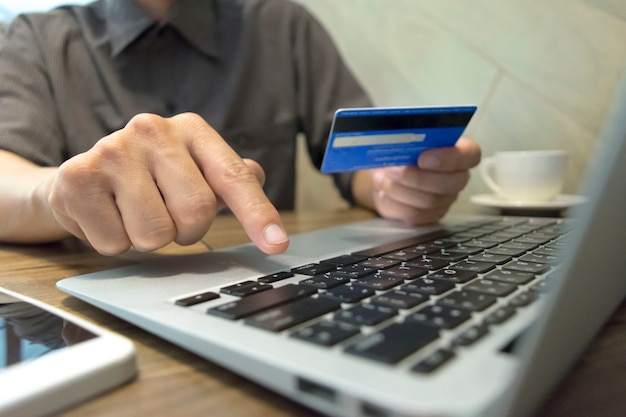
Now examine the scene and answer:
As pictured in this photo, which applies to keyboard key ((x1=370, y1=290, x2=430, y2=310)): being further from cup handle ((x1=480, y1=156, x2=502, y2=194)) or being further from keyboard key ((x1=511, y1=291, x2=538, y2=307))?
cup handle ((x1=480, y1=156, x2=502, y2=194))

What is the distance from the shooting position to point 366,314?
0.78 ft

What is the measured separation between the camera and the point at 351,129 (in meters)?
0.44

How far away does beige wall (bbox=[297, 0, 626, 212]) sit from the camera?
0.75 meters

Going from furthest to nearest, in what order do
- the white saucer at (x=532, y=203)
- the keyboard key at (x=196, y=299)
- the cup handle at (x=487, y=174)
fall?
the cup handle at (x=487, y=174) < the white saucer at (x=532, y=203) < the keyboard key at (x=196, y=299)

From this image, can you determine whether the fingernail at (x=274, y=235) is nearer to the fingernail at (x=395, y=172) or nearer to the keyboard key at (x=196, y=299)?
the keyboard key at (x=196, y=299)

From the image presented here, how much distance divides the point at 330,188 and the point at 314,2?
450 mm

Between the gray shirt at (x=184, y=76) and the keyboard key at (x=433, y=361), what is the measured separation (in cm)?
67

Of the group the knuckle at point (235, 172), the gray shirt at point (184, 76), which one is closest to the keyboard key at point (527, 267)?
the knuckle at point (235, 172)

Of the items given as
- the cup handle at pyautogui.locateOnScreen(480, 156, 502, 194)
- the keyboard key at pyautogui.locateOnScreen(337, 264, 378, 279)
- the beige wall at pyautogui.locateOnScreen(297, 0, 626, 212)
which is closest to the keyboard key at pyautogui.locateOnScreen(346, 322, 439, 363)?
the keyboard key at pyautogui.locateOnScreen(337, 264, 378, 279)

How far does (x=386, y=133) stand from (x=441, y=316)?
0.87 feet

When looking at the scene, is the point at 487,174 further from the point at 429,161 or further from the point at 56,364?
the point at 56,364

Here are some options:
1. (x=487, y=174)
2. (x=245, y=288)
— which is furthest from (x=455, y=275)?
(x=487, y=174)

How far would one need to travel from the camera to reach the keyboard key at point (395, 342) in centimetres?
19

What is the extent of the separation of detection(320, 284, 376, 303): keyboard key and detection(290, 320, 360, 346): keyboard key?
4 centimetres
